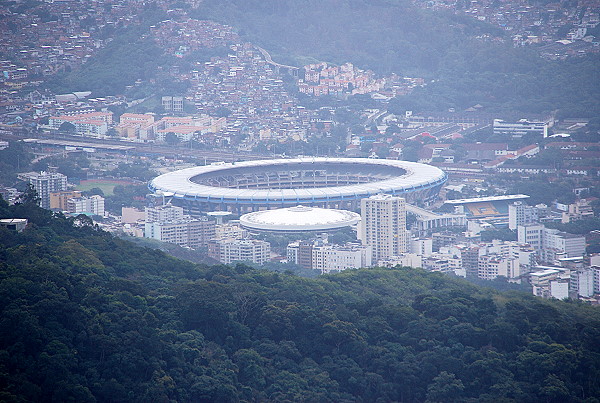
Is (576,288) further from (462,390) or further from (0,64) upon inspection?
(0,64)

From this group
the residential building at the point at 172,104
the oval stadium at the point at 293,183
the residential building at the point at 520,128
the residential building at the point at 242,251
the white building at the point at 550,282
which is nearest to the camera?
the white building at the point at 550,282

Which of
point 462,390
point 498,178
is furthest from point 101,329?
point 498,178

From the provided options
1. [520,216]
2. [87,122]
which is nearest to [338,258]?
[520,216]

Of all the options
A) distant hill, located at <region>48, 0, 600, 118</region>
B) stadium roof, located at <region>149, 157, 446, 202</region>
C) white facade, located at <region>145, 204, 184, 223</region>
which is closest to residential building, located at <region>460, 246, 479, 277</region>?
stadium roof, located at <region>149, 157, 446, 202</region>

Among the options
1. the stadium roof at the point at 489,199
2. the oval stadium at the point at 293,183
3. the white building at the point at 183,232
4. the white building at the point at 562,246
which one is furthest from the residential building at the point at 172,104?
the white building at the point at 562,246

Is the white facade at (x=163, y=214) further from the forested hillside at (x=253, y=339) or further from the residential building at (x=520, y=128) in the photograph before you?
the residential building at (x=520, y=128)

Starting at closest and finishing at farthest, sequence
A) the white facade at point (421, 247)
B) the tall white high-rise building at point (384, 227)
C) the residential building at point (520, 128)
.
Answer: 1. the tall white high-rise building at point (384, 227)
2. the white facade at point (421, 247)
3. the residential building at point (520, 128)
